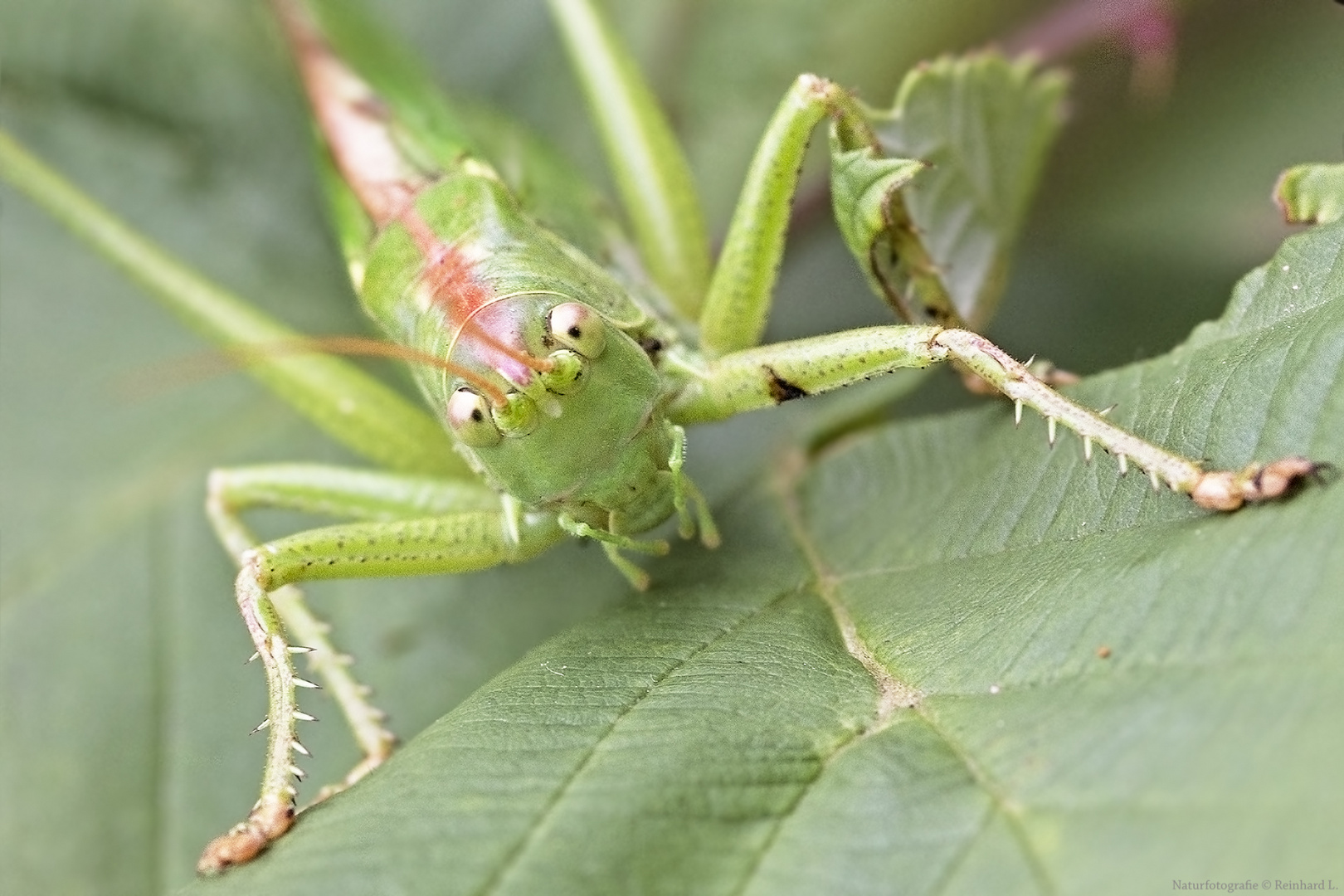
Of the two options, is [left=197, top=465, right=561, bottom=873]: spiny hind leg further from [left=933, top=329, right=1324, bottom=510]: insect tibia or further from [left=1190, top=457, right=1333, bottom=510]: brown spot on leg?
[left=1190, top=457, right=1333, bottom=510]: brown spot on leg

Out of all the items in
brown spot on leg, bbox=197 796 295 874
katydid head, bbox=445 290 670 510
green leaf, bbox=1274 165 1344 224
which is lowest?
brown spot on leg, bbox=197 796 295 874

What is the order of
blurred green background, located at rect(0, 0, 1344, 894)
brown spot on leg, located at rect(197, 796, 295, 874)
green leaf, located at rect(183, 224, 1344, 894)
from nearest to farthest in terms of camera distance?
1. green leaf, located at rect(183, 224, 1344, 894)
2. brown spot on leg, located at rect(197, 796, 295, 874)
3. blurred green background, located at rect(0, 0, 1344, 894)

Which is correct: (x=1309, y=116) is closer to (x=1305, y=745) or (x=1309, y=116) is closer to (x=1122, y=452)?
(x=1122, y=452)

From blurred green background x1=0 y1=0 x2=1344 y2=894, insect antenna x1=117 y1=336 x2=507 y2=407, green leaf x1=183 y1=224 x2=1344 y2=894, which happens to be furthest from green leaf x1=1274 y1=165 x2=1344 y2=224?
insect antenna x1=117 y1=336 x2=507 y2=407

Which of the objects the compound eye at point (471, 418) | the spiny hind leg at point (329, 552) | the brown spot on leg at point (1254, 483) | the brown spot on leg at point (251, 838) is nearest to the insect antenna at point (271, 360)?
the compound eye at point (471, 418)

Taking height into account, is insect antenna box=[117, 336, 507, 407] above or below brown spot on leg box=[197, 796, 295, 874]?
above

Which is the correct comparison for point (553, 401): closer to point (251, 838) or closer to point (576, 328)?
point (576, 328)

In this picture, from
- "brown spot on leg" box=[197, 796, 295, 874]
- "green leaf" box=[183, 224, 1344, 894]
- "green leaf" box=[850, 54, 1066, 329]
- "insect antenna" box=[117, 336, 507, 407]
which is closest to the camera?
"green leaf" box=[183, 224, 1344, 894]

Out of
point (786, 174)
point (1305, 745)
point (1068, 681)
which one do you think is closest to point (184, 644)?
point (786, 174)
